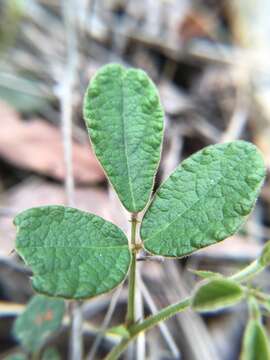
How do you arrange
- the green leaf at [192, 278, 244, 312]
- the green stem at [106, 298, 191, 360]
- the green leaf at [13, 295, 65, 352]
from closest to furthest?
the green leaf at [192, 278, 244, 312], the green stem at [106, 298, 191, 360], the green leaf at [13, 295, 65, 352]

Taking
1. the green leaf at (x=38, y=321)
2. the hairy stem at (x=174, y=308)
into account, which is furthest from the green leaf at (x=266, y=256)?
the green leaf at (x=38, y=321)

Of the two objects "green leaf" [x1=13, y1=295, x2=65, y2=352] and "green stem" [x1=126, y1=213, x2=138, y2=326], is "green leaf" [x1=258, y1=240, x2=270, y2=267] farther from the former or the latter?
"green leaf" [x1=13, y1=295, x2=65, y2=352]

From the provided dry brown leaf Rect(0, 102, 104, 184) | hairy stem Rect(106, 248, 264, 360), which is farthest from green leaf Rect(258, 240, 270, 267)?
dry brown leaf Rect(0, 102, 104, 184)

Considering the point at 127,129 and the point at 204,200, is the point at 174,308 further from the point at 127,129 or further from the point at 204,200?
the point at 127,129

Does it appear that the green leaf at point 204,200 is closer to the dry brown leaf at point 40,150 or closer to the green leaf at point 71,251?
the green leaf at point 71,251

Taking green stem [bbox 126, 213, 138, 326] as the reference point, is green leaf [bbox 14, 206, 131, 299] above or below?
above

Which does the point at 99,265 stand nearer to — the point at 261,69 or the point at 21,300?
the point at 21,300
